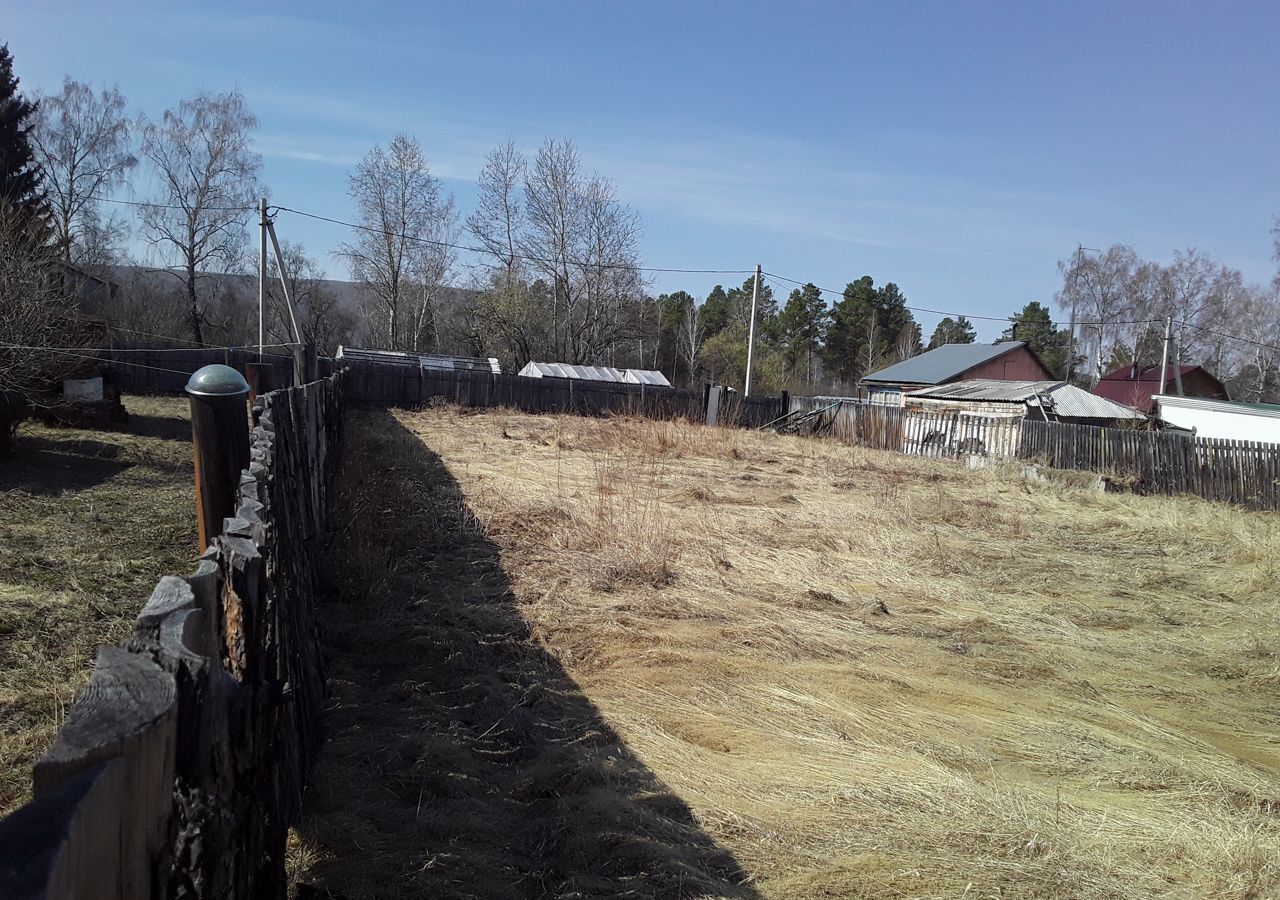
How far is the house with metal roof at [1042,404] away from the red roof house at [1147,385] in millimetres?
22709

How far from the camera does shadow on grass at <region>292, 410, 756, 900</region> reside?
2863 millimetres

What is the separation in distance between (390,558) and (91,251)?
44.7 metres

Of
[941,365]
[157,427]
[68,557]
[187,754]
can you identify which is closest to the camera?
[187,754]

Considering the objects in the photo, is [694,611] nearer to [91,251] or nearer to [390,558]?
[390,558]

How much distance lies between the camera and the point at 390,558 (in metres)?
6.61

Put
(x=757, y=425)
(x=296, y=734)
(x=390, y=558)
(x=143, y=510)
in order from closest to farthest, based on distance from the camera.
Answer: (x=296, y=734) < (x=390, y=558) < (x=143, y=510) < (x=757, y=425)

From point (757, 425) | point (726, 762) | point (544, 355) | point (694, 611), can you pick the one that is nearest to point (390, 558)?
point (694, 611)

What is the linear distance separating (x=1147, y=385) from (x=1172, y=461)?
109ft

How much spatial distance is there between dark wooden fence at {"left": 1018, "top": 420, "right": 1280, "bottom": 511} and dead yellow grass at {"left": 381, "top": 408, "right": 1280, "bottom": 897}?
19.3 ft

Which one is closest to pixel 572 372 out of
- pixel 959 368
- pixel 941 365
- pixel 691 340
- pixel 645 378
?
pixel 645 378

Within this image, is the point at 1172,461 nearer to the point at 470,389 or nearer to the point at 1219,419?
the point at 1219,419

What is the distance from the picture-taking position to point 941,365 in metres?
43.9

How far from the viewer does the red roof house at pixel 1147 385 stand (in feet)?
149

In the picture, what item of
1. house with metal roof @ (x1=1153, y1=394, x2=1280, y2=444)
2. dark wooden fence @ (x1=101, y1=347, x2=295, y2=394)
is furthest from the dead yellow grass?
dark wooden fence @ (x1=101, y1=347, x2=295, y2=394)
